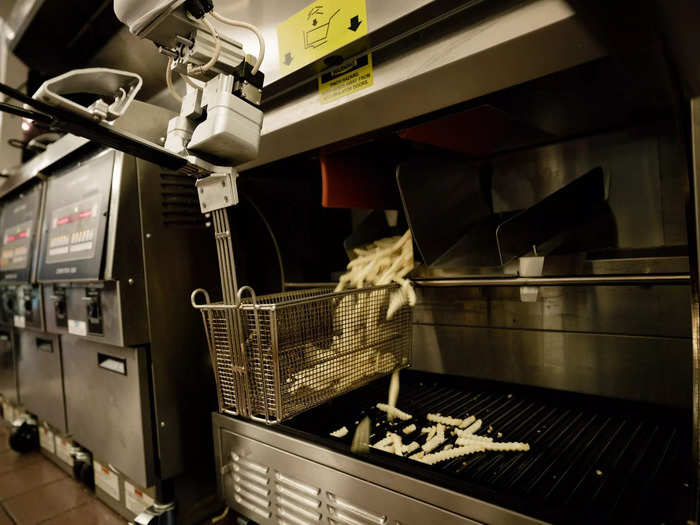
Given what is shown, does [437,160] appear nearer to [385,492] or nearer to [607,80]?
[607,80]

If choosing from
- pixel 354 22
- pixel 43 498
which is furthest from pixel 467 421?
pixel 43 498

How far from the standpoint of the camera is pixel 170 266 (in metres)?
Answer: 1.35

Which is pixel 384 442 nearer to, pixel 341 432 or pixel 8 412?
pixel 341 432

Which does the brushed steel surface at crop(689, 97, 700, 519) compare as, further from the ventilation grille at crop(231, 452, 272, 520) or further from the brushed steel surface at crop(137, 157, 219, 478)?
the brushed steel surface at crop(137, 157, 219, 478)

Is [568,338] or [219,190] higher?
[219,190]

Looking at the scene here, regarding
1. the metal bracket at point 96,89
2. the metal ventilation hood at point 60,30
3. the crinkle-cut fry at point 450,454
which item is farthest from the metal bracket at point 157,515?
the metal ventilation hood at point 60,30

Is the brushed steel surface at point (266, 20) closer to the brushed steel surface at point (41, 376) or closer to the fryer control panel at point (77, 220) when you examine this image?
the fryer control panel at point (77, 220)

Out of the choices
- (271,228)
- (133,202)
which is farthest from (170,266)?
(271,228)

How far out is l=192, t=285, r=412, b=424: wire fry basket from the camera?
946 mm

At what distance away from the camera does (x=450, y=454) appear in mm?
837

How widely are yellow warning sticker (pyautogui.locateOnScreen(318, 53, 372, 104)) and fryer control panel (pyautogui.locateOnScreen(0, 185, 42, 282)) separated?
162 centimetres

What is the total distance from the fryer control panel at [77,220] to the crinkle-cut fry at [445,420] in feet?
3.51

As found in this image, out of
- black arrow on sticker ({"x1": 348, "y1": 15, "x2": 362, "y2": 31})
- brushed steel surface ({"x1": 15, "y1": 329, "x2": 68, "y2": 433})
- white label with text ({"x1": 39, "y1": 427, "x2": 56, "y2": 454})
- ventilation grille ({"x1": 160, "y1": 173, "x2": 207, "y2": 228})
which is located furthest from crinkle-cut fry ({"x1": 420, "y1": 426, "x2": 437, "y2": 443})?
white label with text ({"x1": 39, "y1": 427, "x2": 56, "y2": 454})

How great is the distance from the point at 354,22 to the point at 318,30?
102 millimetres
